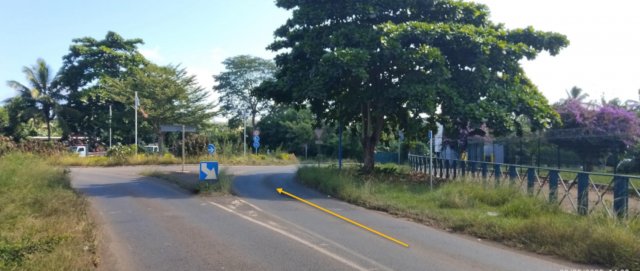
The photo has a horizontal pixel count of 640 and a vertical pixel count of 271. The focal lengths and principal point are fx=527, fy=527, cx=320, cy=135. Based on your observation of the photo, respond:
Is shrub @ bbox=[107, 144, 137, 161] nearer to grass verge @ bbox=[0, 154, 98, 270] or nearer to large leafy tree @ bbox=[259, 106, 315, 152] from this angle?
large leafy tree @ bbox=[259, 106, 315, 152]

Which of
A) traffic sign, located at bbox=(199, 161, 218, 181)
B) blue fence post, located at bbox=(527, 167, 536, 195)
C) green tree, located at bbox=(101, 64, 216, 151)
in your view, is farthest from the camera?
green tree, located at bbox=(101, 64, 216, 151)

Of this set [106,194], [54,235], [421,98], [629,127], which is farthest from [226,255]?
[629,127]

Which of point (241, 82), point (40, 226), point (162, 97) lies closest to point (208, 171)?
point (40, 226)

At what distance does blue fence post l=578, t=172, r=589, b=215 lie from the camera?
1224 centimetres

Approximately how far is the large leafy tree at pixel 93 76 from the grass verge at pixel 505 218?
132 ft

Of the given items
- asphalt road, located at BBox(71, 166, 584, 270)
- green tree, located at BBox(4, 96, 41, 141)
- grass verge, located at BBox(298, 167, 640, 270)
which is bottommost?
asphalt road, located at BBox(71, 166, 584, 270)

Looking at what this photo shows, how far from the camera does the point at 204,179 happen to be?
1697 centimetres

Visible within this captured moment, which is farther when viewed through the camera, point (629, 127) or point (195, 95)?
point (195, 95)

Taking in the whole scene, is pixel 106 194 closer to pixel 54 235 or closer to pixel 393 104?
pixel 54 235

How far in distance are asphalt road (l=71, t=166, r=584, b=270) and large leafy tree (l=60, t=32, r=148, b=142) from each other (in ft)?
136

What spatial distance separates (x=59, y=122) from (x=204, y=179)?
4020 centimetres

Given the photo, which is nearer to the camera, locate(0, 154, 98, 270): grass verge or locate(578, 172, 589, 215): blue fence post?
locate(0, 154, 98, 270): grass verge

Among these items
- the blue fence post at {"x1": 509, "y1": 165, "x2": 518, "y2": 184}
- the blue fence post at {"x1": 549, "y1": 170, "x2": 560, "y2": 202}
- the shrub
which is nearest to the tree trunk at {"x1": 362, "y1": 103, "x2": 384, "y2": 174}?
the blue fence post at {"x1": 509, "y1": 165, "x2": 518, "y2": 184}

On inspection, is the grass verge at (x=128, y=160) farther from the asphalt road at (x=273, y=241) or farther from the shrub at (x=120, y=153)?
the asphalt road at (x=273, y=241)
